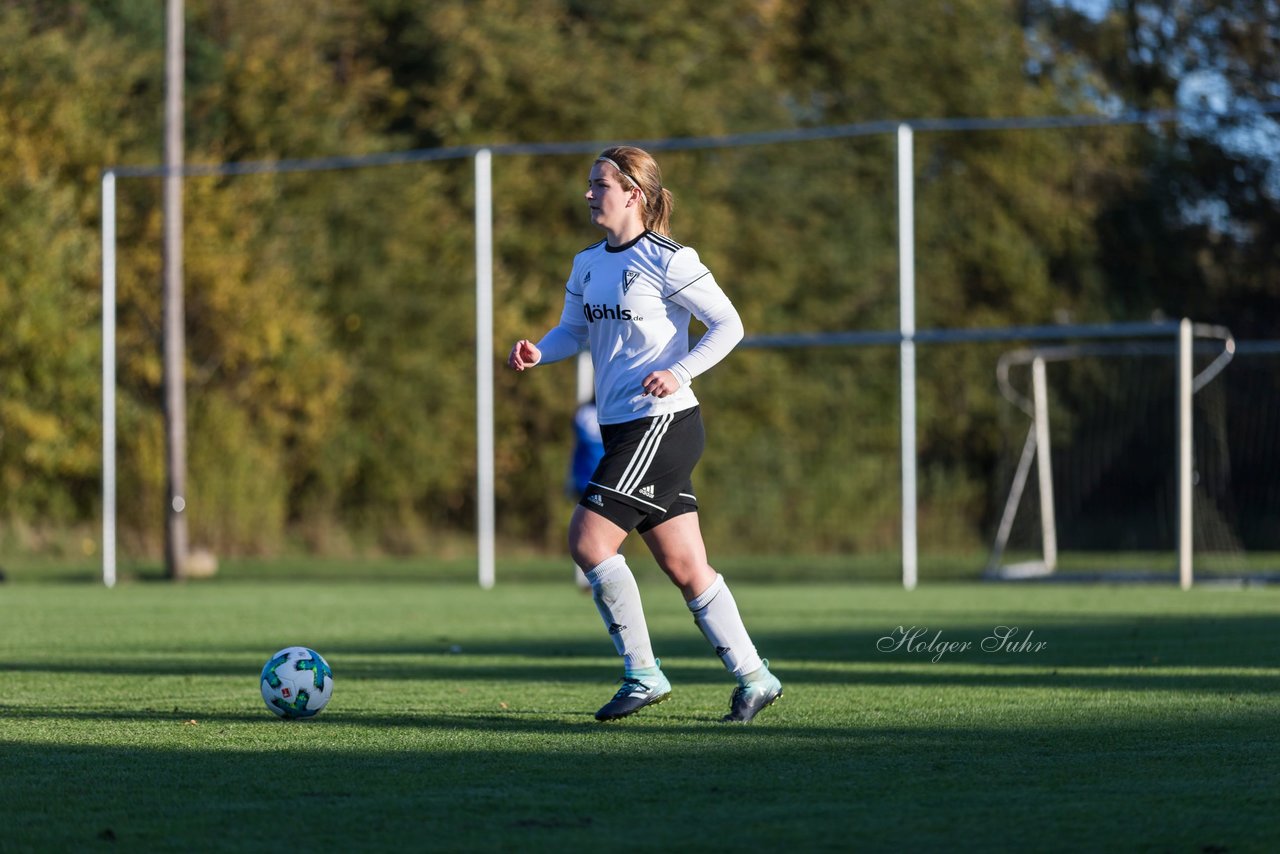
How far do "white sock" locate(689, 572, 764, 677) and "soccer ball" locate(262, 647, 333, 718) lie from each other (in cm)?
131

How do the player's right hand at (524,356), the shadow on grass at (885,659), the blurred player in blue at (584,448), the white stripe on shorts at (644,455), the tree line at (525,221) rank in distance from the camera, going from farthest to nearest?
the tree line at (525,221) < the blurred player in blue at (584,448) < the shadow on grass at (885,659) < the player's right hand at (524,356) < the white stripe on shorts at (644,455)

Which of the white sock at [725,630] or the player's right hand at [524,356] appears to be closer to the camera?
the white sock at [725,630]

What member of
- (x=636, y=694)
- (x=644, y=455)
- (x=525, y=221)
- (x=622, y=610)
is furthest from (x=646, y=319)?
(x=525, y=221)

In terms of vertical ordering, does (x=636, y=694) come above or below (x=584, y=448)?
below

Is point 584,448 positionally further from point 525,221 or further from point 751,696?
point 525,221

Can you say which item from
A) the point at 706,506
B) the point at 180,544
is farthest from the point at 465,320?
the point at 180,544

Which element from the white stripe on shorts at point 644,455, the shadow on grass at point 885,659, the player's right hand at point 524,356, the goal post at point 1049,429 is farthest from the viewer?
the goal post at point 1049,429

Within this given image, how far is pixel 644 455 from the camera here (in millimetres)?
6273

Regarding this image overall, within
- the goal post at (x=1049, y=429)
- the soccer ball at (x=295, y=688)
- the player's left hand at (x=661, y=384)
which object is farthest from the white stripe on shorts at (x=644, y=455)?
the goal post at (x=1049, y=429)

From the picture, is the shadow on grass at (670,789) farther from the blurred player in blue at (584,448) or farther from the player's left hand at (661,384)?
the blurred player in blue at (584,448)

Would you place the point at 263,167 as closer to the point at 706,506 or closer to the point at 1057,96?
the point at 706,506

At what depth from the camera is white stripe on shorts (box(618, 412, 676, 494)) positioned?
6.23 meters

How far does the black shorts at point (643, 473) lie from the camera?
246 inches

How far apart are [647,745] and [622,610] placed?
81cm
